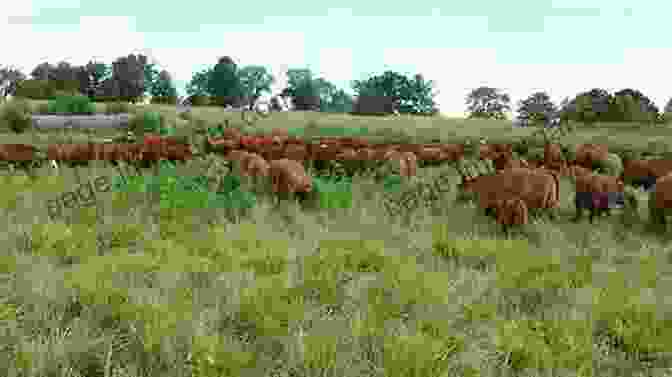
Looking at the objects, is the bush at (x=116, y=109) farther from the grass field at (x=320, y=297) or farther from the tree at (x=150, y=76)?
the tree at (x=150, y=76)

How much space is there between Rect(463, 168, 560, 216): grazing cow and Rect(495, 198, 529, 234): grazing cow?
0.76 ft

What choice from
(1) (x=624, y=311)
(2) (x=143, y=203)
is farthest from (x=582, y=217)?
(2) (x=143, y=203)

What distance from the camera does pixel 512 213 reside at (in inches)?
192

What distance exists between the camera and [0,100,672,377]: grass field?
7.67 feet

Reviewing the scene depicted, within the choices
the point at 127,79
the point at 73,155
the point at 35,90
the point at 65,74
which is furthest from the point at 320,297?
the point at 65,74

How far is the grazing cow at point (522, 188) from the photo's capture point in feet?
17.0

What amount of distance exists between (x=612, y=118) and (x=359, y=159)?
29222 millimetres

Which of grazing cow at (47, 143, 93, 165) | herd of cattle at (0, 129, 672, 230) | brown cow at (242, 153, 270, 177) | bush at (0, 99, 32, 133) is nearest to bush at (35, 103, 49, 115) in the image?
bush at (0, 99, 32, 133)

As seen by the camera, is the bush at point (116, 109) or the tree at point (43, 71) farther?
the tree at point (43, 71)

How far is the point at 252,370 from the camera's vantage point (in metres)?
2.24

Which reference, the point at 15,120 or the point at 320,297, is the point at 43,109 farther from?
the point at 320,297

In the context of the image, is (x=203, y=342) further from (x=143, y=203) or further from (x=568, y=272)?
(x=143, y=203)

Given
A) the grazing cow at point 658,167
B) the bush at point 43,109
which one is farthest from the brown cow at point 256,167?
the bush at point 43,109

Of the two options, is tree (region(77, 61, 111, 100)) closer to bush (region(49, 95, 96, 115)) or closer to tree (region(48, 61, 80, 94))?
tree (region(48, 61, 80, 94))
